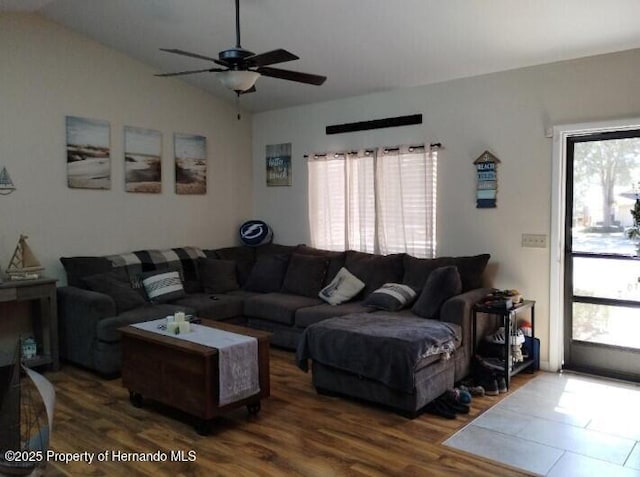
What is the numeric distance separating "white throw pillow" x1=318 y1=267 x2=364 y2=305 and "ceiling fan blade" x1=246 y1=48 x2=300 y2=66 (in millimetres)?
2467

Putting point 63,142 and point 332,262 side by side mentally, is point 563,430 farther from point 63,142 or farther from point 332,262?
point 63,142

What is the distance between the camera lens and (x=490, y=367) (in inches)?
159

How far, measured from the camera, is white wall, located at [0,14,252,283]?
4.54 metres

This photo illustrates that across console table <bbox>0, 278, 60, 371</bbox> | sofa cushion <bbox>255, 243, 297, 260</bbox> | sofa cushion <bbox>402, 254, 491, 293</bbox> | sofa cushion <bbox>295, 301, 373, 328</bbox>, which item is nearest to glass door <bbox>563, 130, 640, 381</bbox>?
sofa cushion <bbox>402, 254, 491, 293</bbox>

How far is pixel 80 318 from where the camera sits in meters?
4.44

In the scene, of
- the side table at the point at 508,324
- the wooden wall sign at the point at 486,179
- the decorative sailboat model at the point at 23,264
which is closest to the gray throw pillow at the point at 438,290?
the side table at the point at 508,324

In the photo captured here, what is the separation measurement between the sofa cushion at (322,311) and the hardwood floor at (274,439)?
2.61ft

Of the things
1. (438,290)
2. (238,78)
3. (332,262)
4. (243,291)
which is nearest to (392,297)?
(438,290)

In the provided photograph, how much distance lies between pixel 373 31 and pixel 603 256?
254 cm

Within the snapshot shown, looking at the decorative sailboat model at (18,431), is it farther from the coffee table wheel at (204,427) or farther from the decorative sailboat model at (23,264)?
the decorative sailboat model at (23,264)

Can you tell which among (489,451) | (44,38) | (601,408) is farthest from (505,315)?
(44,38)

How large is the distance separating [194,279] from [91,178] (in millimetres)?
1414

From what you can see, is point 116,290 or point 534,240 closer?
point 534,240

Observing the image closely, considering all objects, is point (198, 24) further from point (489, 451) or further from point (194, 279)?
point (489, 451)
